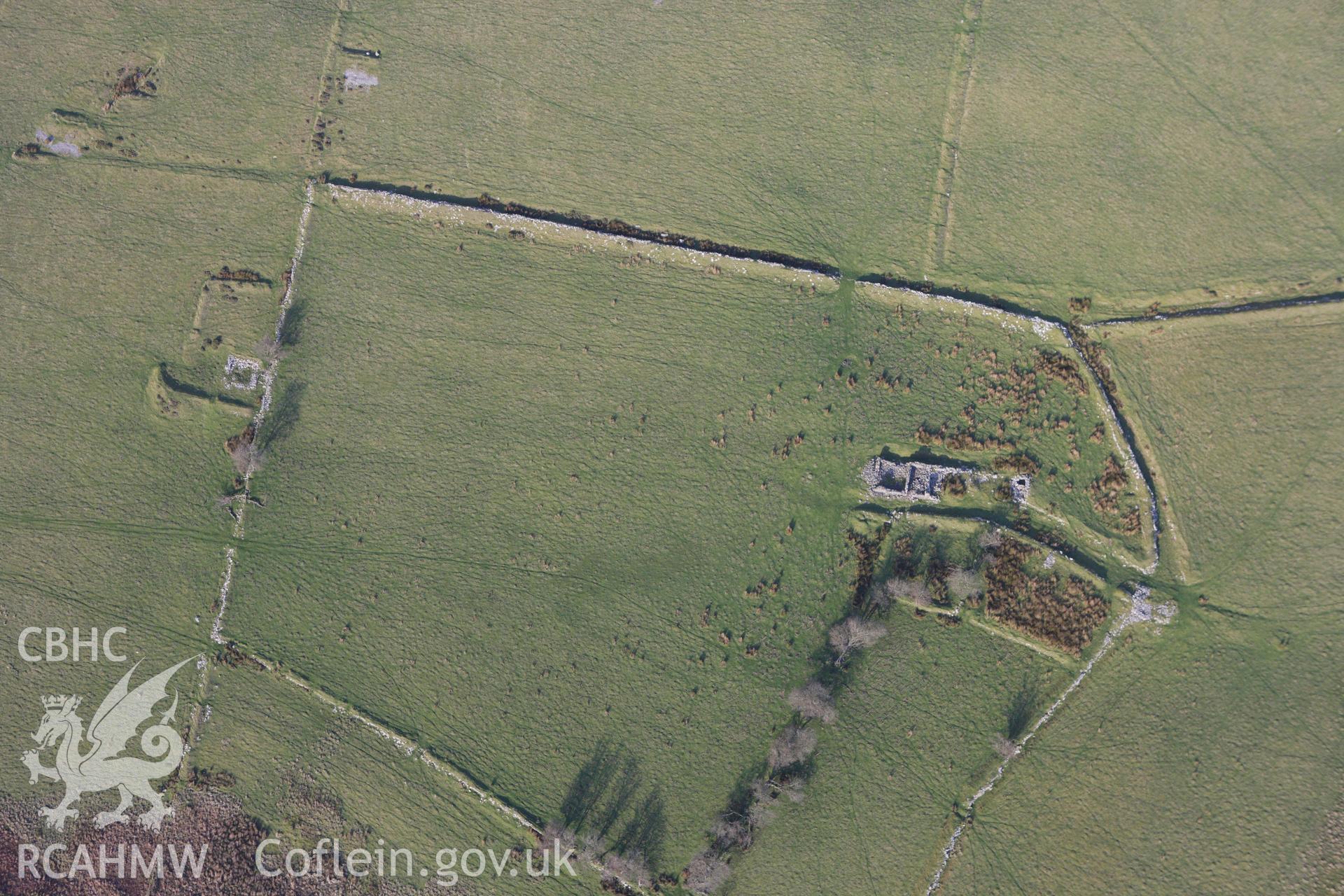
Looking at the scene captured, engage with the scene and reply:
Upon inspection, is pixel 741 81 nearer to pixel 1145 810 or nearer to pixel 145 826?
pixel 1145 810

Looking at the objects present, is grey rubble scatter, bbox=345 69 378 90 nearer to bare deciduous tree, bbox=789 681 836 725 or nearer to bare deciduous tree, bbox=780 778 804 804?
bare deciduous tree, bbox=789 681 836 725

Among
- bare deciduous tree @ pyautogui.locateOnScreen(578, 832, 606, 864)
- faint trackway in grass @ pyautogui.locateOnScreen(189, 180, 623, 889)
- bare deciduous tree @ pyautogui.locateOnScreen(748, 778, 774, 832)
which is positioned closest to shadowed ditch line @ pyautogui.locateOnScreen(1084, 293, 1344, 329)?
bare deciduous tree @ pyautogui.locateOnScreen(748, 778, 774, 832)

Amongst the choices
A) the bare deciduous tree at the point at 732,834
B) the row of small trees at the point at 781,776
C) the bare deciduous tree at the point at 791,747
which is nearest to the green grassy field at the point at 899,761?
the row of small trees at the point at 781,776

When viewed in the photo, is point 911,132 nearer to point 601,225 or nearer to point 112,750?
point 601,225

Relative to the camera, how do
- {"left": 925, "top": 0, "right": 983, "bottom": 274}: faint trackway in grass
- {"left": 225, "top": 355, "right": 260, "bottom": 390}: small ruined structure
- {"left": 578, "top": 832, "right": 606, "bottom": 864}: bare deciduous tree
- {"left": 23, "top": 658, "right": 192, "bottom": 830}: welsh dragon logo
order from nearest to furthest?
{"left": 578, "top": 832, "right": 606, "bottom": 864}: bare deciduous tree → {"left": 925, "top": 0, "right": 983, "bottom": 274}: faint trackway in grass → {"left": 23, "top": 658, "right": 192, "bottom": 830}: welsh dragon logo → {"left": 225, "top": 355, "right": 260, "bottom": 390}: small ruined structure

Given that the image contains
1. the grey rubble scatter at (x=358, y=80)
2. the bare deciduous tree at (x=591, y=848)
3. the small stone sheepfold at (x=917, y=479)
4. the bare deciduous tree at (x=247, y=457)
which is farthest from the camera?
the grey rubble scatter at (x=358, y=80)

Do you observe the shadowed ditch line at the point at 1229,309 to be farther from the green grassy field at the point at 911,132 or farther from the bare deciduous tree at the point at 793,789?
the bare deciduous tree at the point at 793,789
